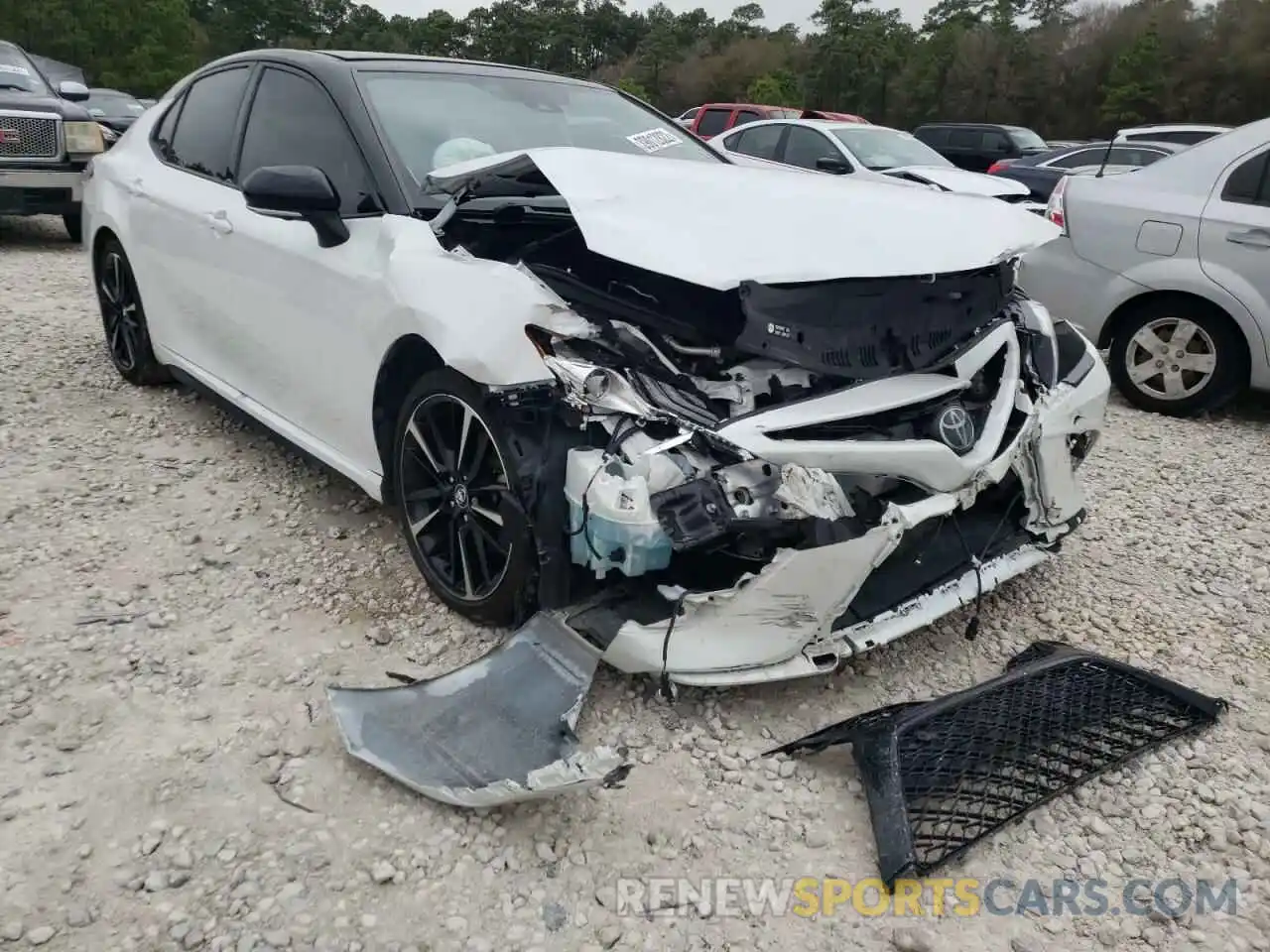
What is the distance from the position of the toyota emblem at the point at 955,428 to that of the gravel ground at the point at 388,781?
716 mm

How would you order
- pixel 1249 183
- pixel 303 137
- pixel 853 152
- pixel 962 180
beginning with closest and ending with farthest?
1. pixel 303 137
2. pixel 1249 183
3. pixel 962 180
4. pixel 853 152

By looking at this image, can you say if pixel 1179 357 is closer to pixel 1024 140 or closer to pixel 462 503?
pixel 462 503

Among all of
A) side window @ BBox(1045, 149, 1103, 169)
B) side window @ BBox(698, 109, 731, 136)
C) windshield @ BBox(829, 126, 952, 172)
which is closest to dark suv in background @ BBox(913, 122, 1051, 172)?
side window @ BBox(1045, 149, 1103, 169)

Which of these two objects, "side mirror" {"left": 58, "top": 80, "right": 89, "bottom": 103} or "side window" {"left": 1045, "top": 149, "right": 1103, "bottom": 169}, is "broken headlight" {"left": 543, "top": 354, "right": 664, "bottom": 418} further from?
"side window" {"left": 1045, "top": 149, "right": 1103, "bottom": 169}

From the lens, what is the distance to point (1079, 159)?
13.1m

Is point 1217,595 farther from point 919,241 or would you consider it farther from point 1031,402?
point 919,241

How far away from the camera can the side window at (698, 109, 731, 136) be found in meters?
14.1

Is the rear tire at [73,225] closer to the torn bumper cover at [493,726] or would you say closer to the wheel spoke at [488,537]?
the wheel spoke at [488,537]

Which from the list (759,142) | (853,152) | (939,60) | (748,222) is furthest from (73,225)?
(939,60)

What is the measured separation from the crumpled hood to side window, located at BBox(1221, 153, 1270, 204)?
3.66 meters

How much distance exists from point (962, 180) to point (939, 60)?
34746 millimetres

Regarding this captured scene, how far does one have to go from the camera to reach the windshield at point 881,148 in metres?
9.86

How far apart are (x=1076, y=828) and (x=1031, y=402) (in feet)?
4.00

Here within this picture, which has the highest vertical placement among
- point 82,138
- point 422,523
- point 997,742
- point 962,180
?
point 82,138
